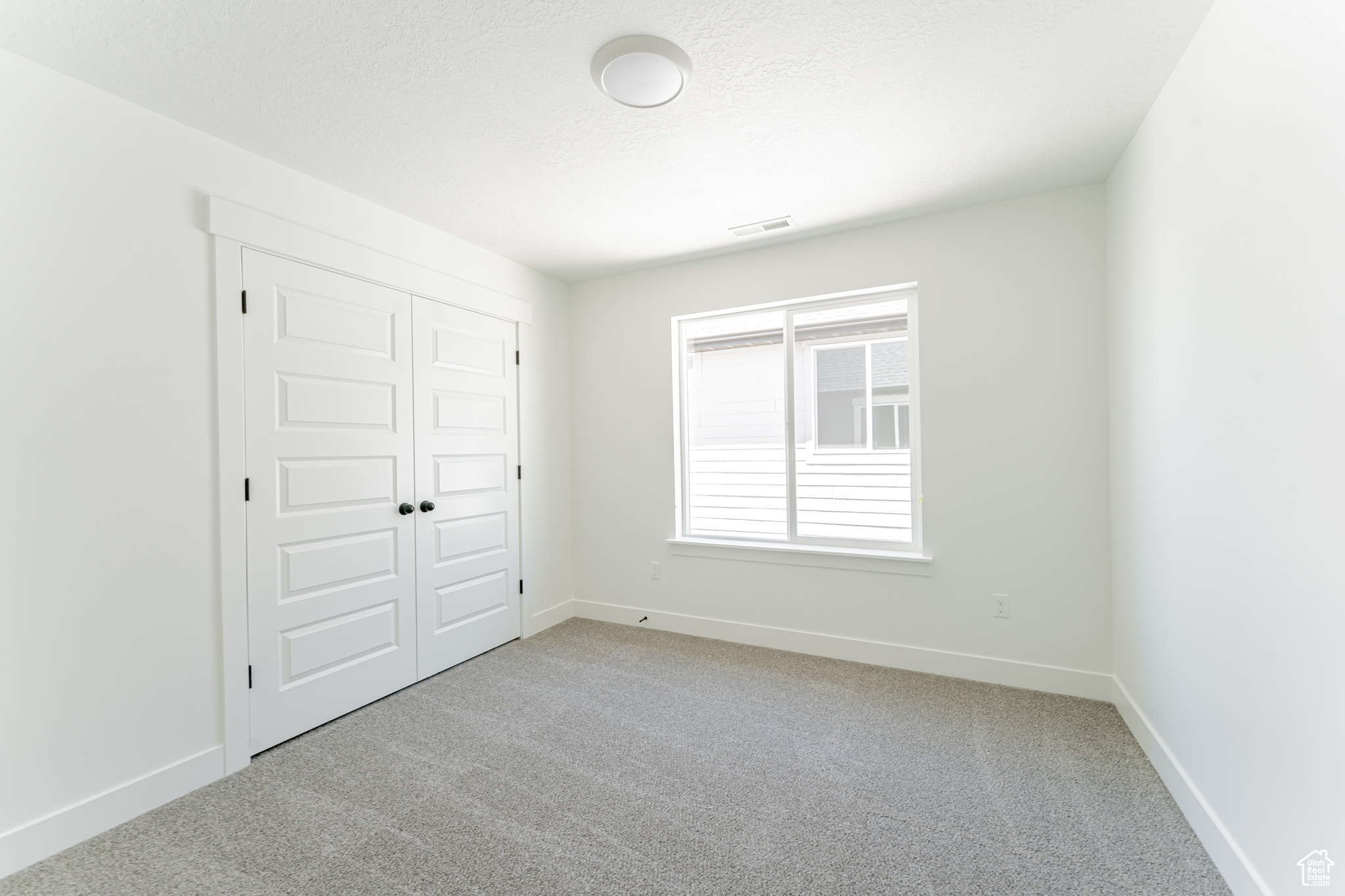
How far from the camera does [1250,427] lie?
1531 mm

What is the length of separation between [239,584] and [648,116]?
2.55 metres

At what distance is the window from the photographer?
3.38 meters

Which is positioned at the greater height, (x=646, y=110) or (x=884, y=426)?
(x=646, y=110)

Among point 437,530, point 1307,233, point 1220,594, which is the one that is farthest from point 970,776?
point 437,530

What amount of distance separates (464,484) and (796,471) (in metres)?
2.13

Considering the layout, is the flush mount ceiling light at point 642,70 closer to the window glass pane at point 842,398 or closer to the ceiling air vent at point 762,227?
the ceiling air vent at point 762,227

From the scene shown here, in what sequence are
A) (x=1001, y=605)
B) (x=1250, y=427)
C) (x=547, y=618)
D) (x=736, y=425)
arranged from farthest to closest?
(x=547, y=618) < (x=736, y=425) < (x=1001, y=605) < (x=1250, y=427)

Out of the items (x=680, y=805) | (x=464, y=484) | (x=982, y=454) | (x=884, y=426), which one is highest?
(x=884, y=426)

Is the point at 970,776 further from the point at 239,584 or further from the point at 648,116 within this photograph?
the point at 239,584

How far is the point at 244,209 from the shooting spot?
7.70ft

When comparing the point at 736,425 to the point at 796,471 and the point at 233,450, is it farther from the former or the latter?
the point at 233,450

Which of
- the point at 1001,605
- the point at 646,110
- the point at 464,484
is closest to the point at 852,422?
the point at 1001,605

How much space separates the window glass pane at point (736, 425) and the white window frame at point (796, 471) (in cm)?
5

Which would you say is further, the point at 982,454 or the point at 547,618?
the point at 547,618
